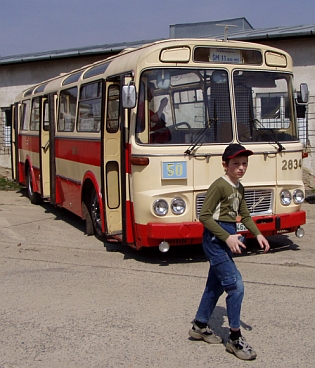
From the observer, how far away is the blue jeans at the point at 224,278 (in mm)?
4754

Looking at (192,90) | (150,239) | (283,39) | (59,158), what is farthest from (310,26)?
(150,239)

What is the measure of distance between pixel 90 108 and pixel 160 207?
2680mm

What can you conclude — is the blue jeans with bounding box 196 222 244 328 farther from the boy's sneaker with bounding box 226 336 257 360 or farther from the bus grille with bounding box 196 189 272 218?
the bus grille with bounding box 196 189 272 218

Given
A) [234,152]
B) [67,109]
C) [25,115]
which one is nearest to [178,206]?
[234,152]

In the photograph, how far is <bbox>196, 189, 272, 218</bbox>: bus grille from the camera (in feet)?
26.5

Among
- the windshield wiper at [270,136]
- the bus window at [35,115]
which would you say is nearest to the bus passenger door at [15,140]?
the bus window at [35,115]

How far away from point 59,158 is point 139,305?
595 cm

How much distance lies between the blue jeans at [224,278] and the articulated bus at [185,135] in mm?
2642

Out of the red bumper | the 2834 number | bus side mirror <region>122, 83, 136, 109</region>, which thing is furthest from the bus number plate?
the 2834 number

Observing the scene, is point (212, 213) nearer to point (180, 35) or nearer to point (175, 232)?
point (175, 232)

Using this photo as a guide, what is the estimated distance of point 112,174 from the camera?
8.69 meters

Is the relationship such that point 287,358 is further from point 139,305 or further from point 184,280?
point 184,280

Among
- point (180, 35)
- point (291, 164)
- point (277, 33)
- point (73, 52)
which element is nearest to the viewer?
point (291, 164)

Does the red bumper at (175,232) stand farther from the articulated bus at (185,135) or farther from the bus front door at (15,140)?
the bus front door at (15,140)
